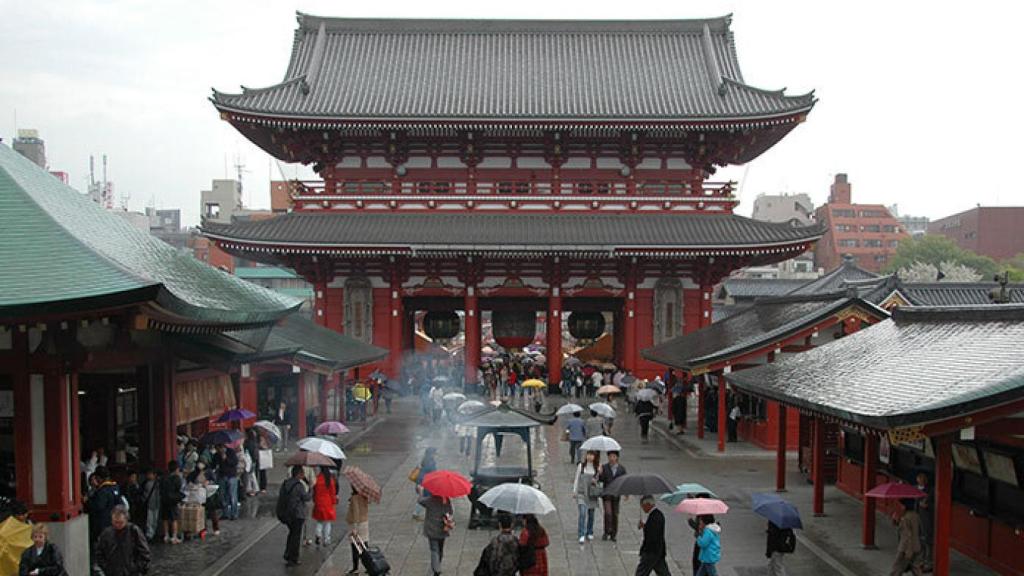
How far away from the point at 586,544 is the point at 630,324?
78.8ft

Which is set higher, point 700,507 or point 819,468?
point 700,507

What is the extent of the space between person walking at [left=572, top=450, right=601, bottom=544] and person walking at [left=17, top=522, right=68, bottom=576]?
8051 mm

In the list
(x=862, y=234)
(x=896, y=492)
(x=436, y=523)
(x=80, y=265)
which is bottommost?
(x=436, y=523)

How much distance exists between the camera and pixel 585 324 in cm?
4275

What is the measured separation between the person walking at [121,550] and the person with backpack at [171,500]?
3.49 m

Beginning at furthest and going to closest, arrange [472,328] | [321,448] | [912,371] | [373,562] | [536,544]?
[472,328], [321,448], [912,371], [373,562], [536,544]

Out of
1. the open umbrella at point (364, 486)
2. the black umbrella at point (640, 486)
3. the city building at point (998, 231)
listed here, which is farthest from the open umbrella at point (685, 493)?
the city building at point (998, 231)

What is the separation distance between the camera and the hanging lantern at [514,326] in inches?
1646

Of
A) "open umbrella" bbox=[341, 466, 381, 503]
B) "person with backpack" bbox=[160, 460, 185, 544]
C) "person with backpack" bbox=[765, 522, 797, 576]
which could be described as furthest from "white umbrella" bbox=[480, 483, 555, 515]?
"person with backpack" bbox=[160, 460, 185, 544]

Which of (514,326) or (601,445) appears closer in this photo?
(601,445)

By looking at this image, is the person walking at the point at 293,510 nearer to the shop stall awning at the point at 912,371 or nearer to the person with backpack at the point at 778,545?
the person with backpack at the point at 778,545

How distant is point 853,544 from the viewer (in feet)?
49.9

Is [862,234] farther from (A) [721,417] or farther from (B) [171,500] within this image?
(B) [171,500]

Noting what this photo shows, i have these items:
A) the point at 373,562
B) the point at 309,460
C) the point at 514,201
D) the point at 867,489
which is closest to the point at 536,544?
the point at 373,562
